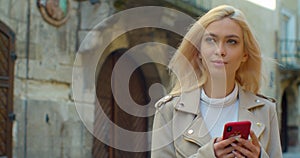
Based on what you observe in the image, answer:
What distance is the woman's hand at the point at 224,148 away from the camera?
167 cm

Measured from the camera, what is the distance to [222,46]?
1.86 m

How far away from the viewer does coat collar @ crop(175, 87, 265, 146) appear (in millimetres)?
1840

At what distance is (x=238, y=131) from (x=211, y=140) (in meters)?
0.10

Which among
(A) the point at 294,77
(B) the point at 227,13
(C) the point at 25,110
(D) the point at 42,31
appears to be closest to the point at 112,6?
(D) the point at 42,31

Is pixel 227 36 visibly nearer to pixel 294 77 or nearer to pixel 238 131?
pixel 238 131

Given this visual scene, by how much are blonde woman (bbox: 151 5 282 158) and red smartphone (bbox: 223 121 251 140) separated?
0.37 ft

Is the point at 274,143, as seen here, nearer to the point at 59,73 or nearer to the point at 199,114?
the point at 199,114

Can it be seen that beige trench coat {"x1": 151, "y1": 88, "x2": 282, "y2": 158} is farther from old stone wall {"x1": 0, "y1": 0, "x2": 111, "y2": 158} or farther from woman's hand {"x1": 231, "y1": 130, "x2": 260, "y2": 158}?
old stone wall {"x1": 0, "y1": 0, "x2": 111, "y2": 158}

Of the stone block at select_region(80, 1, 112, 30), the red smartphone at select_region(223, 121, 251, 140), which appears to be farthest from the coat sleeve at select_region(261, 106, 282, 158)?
the stone block at select_region(80, 1, 112, 30)

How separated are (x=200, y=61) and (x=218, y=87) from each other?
14cm

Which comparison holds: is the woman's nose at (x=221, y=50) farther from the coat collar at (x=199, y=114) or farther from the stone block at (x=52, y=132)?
the stone block at (x=52, y=132)

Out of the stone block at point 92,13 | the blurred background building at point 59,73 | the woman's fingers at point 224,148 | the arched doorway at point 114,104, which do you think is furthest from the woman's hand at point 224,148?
the stone block at point 92,13

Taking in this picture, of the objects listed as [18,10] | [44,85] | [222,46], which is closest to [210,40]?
[222,46]

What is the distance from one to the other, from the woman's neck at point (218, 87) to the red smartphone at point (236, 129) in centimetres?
26
